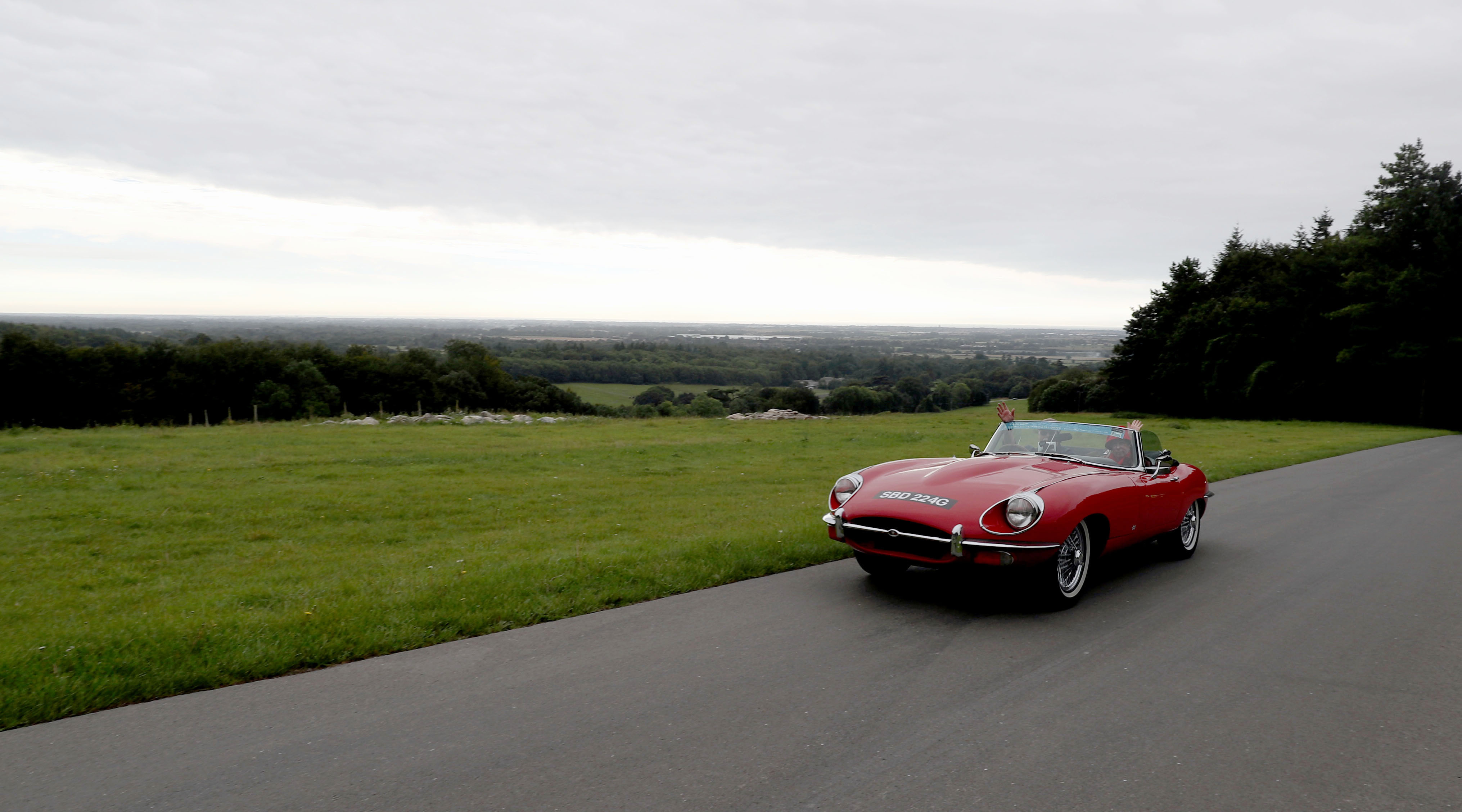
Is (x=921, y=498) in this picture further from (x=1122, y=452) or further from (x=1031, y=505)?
(x=1122, y=452)

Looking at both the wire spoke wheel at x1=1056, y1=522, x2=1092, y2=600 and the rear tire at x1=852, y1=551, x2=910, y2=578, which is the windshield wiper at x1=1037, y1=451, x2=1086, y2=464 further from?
the rear tire at x1=852, y1=551, x2=910, y2=578

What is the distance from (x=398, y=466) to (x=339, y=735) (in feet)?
44.8

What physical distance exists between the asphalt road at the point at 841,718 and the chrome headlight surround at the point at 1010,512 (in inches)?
26.2

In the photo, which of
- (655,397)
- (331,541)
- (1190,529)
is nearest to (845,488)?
(1190,529)

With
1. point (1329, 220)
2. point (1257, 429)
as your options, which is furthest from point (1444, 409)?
point (1329, 220)

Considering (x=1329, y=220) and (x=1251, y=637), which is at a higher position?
(x=1329, y=220)

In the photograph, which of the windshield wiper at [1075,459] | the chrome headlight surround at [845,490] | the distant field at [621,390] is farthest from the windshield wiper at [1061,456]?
the distant field at [621,390]

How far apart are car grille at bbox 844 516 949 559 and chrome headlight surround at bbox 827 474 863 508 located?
55 cm

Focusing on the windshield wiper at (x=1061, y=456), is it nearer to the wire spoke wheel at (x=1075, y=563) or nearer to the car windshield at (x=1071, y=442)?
Result: the car windshield at (x=1071, y=442)

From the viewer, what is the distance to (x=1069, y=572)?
21.9ft

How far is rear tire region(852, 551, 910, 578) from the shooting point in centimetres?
704

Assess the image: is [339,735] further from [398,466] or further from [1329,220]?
[1329,220]

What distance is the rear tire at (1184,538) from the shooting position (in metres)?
8.38

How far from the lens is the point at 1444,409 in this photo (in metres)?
47.9
